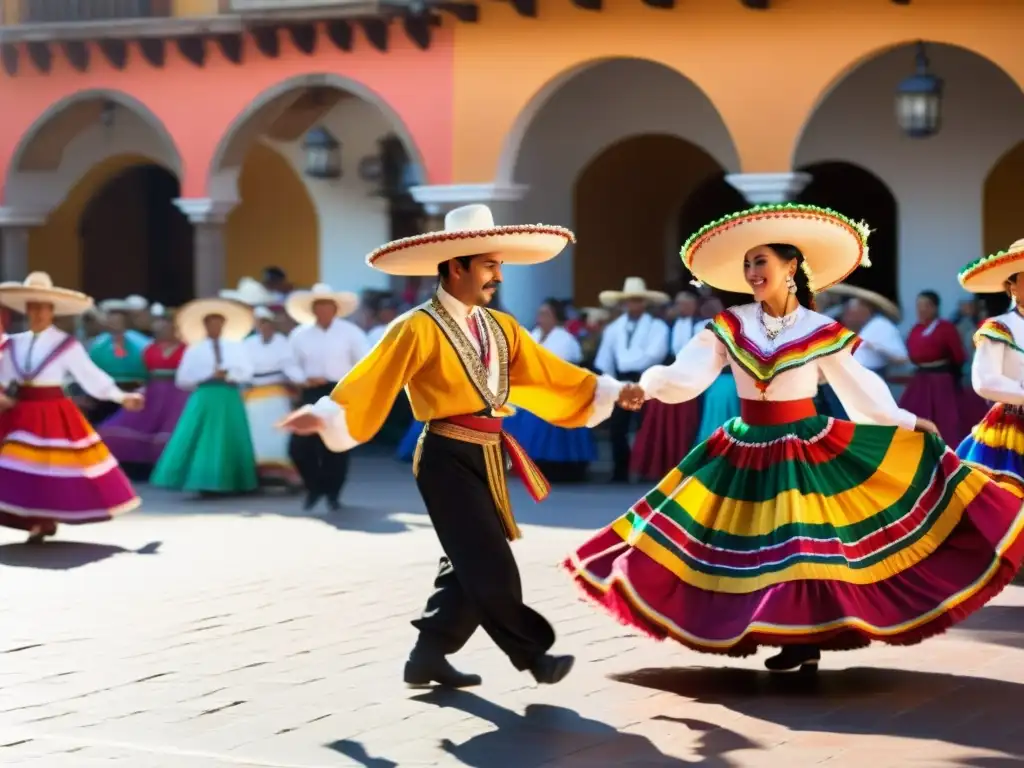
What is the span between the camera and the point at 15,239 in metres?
23.0

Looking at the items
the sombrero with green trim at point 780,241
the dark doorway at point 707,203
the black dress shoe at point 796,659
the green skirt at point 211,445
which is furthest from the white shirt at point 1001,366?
the dark doorway at point 707,203

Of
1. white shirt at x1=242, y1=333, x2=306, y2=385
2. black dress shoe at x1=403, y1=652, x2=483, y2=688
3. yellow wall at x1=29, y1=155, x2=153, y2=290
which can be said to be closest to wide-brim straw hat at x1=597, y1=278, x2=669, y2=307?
white shirt at x1=242, y1=333, x2=306, y2=385

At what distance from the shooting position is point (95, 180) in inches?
976

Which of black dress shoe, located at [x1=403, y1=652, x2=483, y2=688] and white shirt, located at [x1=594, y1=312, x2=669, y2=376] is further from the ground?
white shirt, located at [x1=594, y1=312, x2=669, y2=376]

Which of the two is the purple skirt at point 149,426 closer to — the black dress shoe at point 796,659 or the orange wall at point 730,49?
the orange wall at point 730,49

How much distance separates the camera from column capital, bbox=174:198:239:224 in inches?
831

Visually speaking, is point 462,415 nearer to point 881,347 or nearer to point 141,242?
point 881,347

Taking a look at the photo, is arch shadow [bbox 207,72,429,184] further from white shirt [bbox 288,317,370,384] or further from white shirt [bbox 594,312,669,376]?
white shirt [bbox 288,317,370,384]

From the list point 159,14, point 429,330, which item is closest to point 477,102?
point 159,14

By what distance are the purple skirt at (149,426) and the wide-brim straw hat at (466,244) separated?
31.8ft

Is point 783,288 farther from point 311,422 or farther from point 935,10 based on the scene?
point 935,10

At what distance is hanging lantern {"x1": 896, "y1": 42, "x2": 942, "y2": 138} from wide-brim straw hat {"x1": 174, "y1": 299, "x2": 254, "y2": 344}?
19.5 feet

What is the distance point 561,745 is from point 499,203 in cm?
1371

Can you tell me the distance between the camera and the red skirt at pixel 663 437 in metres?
15.3
